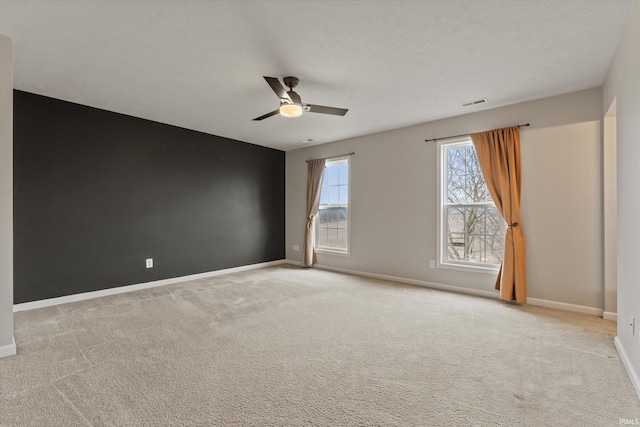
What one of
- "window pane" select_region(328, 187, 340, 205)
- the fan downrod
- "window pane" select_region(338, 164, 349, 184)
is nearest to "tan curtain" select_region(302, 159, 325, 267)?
"window pane" select_region(328, 187, 340, 205)

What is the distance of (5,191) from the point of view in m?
2.43

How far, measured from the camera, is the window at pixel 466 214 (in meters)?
4.13

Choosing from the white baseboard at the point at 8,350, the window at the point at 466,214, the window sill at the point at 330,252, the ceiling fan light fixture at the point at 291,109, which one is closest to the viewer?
the white baseboard at the point at 8,350

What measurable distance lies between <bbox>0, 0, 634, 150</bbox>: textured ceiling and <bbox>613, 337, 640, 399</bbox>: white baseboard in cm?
245

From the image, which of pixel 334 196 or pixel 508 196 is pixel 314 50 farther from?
pixel 334 196

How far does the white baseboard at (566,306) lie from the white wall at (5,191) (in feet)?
17.1

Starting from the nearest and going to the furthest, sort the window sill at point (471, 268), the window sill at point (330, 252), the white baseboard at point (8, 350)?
the white baseboard at point (8, 350)
the window sill at point (471, 268)
the window sill at point (330, 252)

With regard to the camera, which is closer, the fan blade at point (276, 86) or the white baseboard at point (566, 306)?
the fan blade at point (276, 86)

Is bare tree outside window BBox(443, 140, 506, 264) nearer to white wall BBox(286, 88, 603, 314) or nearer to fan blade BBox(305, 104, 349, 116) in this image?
white wall BBox(286, 88, 603, 314)

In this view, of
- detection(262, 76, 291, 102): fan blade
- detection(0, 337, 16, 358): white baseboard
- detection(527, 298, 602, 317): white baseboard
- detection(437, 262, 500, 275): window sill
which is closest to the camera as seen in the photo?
detection(0, 337, 16, 358): white baseboard

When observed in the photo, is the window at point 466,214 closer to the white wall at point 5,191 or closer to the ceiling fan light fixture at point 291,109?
the ceiling fan light fixture at point 291,109

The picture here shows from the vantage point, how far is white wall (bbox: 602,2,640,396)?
2.00m

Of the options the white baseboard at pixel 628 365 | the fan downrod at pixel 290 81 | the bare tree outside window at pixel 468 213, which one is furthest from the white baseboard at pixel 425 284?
the fan downrod at pixel 290 81

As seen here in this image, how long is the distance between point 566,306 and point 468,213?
1545 mm
